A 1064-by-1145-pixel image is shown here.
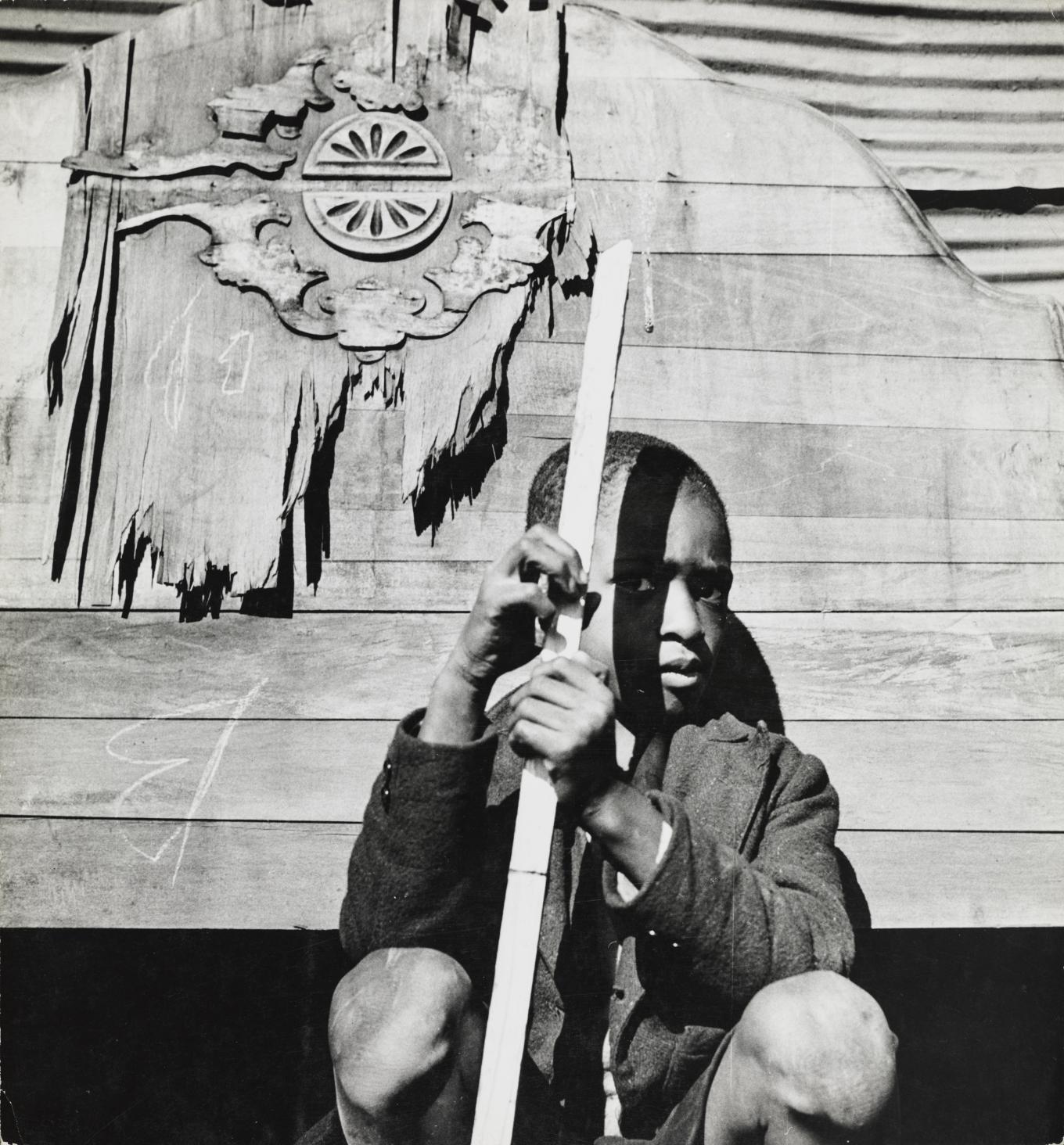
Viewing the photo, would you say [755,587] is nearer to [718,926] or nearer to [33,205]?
[718,926]

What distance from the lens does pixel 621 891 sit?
1282mm

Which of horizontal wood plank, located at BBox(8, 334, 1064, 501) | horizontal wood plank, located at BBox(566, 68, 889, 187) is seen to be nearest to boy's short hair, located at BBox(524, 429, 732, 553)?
horizontal wood plank, located at BBox(8, 334, 1064, 501)

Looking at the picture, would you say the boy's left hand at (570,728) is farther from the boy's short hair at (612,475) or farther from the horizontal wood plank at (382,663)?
the horizontal wood plank at (382,663)

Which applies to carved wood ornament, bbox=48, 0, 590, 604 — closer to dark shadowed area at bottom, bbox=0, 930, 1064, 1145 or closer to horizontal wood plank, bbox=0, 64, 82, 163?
horizontal wood plank, bbox=0, 64, 82, 163

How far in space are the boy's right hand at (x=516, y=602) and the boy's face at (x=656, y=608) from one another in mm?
157

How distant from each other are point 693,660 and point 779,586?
0.47 m

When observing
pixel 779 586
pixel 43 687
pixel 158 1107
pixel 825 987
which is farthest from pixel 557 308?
pixel 158 1107

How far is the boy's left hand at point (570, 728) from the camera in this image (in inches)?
43.8

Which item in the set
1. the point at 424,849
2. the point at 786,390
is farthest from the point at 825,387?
the point at 424,849

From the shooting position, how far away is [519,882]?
110cm

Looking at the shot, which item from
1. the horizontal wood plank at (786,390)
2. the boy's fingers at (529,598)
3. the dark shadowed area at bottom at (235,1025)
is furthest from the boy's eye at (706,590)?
the dark shadowed area at bottom at (235,1025)

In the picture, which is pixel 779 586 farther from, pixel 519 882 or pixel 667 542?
pixel 519 882

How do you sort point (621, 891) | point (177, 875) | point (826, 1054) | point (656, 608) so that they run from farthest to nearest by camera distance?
point (177, 875)
point (656, 608)
point (621, 891)
point (826, 1054)

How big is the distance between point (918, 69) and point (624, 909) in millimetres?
1426
